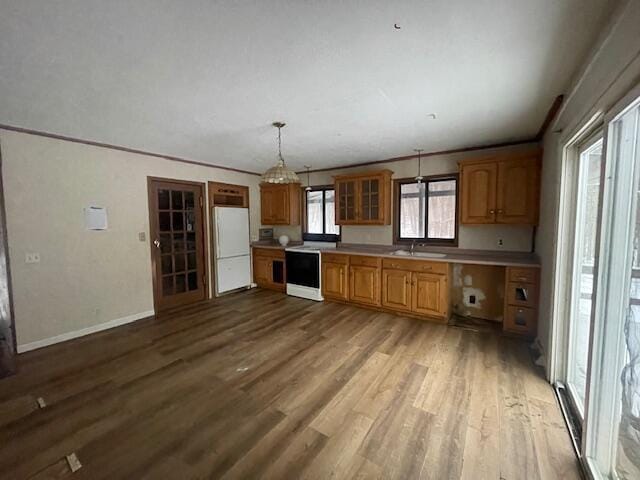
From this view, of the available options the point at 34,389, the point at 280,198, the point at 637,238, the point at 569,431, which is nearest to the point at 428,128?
the point at 637,238

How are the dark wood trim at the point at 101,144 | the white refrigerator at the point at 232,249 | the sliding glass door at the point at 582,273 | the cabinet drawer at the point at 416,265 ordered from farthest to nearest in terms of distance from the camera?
the white refrigerator at the point at 232,249
the cabinet drawer at the point at 416,265
the dark wood trim at the point at 101,144
the sliding glass door at the point at 582,273

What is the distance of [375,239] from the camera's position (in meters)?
4.74

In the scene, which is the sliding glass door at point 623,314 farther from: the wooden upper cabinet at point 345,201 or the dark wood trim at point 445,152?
the wooden upper cabinet at point 345,201

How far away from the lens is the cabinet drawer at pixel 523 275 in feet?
10.00

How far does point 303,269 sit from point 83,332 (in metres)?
3.10

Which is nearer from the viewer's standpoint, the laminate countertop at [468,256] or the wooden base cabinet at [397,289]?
the laminate countertop at [468,256]

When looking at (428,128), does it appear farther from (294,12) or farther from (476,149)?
(294,12)

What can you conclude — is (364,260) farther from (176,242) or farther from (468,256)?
(176,242)

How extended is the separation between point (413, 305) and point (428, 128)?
90.6 inches

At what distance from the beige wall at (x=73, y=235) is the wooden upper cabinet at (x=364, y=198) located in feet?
9.36

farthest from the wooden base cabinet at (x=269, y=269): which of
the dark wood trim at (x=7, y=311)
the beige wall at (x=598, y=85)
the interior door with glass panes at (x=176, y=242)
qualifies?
the beige wall at (x=598, y=85)

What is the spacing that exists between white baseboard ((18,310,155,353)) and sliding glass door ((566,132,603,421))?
4.91 meters

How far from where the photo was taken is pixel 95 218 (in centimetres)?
347

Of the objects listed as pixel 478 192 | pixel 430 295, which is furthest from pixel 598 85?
pixel 430 295
